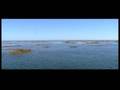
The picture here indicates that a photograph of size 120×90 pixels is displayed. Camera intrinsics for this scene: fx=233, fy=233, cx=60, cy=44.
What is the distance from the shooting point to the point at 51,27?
4250 millimetres

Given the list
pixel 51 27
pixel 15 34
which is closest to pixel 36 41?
pixel 15 34

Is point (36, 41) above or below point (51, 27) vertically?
below

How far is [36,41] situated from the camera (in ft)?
9.69
